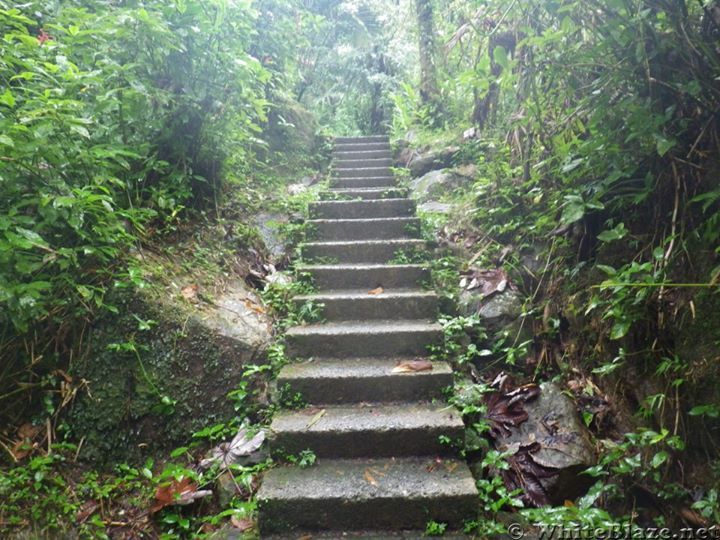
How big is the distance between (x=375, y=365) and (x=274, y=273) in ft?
5.41

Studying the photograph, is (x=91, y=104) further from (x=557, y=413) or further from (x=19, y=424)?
(x=557, y=413)

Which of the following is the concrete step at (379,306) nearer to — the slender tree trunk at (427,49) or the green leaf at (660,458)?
the green leaf at (660,458)

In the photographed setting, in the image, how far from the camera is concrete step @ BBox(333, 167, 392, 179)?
6.60 m

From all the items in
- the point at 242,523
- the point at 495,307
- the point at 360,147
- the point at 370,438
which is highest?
the point at 360,147

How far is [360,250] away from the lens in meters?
4.32

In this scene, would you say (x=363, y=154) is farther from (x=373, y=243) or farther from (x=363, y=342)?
(x=363, y=342)

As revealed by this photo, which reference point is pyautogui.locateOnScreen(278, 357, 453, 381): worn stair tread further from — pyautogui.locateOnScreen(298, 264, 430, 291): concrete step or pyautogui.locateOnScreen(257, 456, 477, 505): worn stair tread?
pyautogui.locateOnScreen(298, 264, 430, 291): concrete step

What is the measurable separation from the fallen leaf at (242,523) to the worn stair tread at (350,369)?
857 mm

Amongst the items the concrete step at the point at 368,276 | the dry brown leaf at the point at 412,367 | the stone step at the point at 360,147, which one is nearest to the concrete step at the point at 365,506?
the dry brown leaf at the point at 412,367

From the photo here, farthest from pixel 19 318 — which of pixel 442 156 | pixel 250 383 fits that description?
pixel 442 156

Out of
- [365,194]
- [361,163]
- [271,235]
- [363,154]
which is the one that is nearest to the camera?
[271,235]

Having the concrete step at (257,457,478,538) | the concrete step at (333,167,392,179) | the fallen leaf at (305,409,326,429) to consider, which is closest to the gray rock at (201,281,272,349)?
the fallen leaf at (305,409,326,429)

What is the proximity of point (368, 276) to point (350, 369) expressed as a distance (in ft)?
3.73

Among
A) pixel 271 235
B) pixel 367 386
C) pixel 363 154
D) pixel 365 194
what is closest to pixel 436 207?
pixel 365 194
